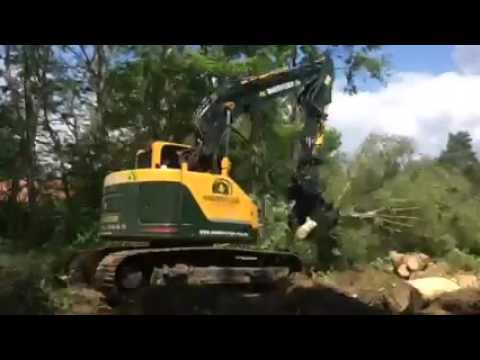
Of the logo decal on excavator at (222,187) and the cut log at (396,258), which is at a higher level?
the logo decal on excavator at (222,187)

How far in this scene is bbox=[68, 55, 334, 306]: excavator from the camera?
195 inches

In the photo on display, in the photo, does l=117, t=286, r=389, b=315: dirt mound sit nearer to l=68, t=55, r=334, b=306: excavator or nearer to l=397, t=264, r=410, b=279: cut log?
l=68, t=55, r=334, b=306: excavator

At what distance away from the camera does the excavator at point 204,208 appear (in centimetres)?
495

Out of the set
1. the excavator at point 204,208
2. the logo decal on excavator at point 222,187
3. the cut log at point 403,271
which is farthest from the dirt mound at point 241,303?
the logo decal on excavator at point 222,187

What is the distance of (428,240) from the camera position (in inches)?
238

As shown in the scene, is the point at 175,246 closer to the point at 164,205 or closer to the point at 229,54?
the point at 164,205

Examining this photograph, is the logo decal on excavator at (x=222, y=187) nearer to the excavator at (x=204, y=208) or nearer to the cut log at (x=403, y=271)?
the excavator at (x=204, y=208)

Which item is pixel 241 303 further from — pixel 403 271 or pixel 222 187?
pixel 403 271

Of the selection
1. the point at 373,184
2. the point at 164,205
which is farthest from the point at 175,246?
the point at 373,184

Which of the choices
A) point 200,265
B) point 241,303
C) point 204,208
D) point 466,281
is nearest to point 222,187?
point 204,208

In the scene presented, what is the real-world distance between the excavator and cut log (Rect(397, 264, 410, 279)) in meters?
0.85

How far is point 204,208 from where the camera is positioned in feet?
16.6

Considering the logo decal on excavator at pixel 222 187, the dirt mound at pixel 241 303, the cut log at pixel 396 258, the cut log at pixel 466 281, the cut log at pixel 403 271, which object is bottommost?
the dirt mound at pixel 241 303

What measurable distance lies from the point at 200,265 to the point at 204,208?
48 cm
